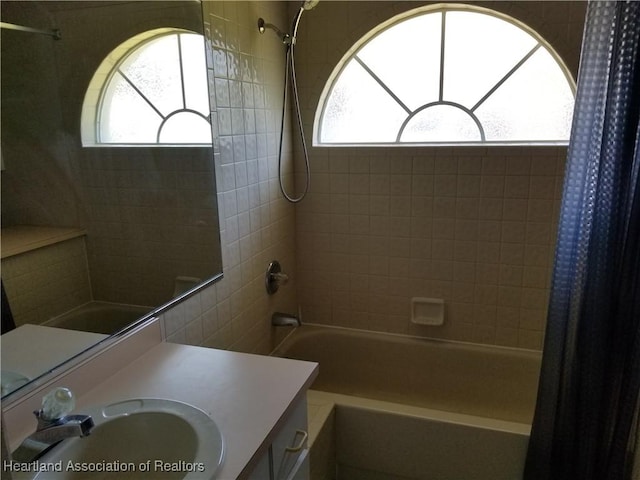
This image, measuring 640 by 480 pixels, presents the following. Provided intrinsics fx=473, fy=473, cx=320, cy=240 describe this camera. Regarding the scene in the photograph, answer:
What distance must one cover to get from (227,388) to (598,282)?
1217 millimetres

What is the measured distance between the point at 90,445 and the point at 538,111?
7.13 ft

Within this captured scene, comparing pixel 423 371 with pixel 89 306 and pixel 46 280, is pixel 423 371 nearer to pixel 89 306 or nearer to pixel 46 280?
pixel 89 306

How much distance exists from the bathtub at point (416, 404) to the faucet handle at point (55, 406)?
3.14ft

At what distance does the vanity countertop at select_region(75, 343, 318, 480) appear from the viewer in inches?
39.1

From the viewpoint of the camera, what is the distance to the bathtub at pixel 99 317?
127 cm

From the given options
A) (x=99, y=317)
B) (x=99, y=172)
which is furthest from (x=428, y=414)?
(x=99, y=172)

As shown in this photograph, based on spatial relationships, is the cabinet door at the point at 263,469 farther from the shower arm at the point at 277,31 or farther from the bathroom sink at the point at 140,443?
the shower arm at the point at 277,31

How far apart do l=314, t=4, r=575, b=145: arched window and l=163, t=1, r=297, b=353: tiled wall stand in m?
0.37

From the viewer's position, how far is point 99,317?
136 centimetres

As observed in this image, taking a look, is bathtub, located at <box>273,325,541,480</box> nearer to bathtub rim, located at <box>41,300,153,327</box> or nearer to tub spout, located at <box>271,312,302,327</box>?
tub spout, located at <box>271,312,302,327</box>

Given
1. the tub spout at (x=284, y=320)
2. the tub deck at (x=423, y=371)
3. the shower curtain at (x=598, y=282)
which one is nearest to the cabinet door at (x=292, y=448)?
the shower curtain at (x=598, y=282)

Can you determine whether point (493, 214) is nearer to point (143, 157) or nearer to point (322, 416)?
point (322, 416)

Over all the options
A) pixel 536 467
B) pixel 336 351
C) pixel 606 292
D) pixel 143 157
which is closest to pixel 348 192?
pixel 336 351

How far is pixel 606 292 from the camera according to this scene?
154cm
